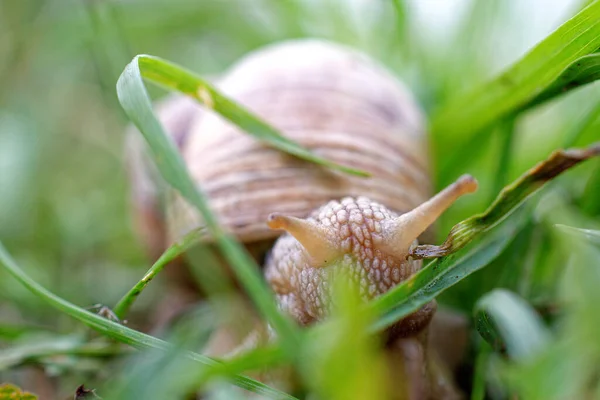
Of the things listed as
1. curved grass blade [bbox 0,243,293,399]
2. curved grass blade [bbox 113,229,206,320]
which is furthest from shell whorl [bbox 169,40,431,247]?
curved grass blade [bbox 0,243,293,399]

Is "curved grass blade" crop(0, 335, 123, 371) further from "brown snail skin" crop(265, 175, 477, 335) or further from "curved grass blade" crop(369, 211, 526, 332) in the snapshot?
"curved grass blade" crop(369, 211, 526, 332)

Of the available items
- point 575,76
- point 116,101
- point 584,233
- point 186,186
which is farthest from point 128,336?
point 116,101

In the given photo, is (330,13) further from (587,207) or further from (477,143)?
Result: (587,207)

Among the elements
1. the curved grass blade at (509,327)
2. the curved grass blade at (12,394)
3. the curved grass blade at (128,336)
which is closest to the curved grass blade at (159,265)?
the curved grass blade at (128,336)

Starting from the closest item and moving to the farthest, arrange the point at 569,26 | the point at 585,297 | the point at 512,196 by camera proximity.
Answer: the point at 585,297, the point at 512,196, the point at 569,26

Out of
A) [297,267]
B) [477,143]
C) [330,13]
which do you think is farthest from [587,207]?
[330,13]

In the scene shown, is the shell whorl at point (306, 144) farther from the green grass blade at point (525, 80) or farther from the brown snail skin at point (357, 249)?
the brown snail skin at point (357, 249)

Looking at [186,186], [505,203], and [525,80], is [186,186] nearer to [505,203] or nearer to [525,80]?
[505,203]
